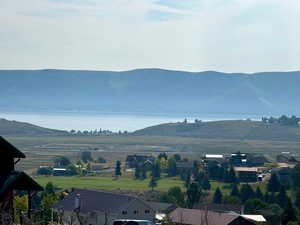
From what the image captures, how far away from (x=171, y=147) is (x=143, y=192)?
9340 cm

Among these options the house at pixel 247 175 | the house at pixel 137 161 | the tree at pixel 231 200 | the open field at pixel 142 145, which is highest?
the open field at pixel 142 145

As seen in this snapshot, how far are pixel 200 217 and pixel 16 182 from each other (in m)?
26.5

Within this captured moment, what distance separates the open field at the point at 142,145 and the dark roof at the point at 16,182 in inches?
4717

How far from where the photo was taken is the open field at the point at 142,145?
145875mm

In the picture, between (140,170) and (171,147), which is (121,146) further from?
(140,170)

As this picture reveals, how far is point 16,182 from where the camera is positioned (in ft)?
49.6

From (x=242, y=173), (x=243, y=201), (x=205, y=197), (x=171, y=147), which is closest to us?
(x=243, y=201)

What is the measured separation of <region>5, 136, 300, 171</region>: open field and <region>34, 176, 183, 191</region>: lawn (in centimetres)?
5316

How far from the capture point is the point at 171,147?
162 m

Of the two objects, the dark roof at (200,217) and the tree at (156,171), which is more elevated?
the tree at (156,171)

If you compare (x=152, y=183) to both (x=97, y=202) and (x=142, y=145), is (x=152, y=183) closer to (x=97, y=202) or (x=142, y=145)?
(x=97, y=202)

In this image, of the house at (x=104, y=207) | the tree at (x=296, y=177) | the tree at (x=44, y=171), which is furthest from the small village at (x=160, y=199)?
the tree at (x=44, y=171)

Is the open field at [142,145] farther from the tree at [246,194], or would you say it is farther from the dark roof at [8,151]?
the dark roof at [8,151]

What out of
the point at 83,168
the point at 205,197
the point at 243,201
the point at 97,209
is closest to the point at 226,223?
the point at 97,209
